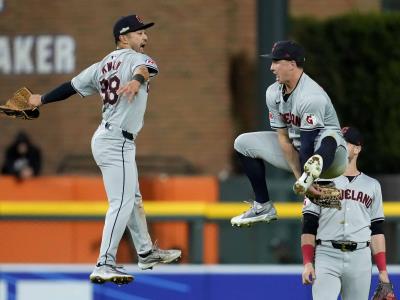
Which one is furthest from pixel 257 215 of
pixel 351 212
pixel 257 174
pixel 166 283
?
pixel 166 283

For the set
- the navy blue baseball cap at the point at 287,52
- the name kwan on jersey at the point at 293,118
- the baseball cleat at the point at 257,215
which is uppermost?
the navy blue baseball cap at the point at 287,52

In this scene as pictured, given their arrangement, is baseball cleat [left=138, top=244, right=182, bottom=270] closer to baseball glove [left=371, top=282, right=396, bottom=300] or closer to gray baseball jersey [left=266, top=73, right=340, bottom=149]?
gray baseball jersey [left=266, top=73, right=340, bottom=149]

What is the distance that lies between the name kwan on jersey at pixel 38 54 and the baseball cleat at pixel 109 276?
11282 millimetres

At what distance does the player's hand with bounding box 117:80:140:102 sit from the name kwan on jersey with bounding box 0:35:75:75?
11803 millimetres

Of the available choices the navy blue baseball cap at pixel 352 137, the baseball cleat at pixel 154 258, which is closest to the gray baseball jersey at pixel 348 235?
the navy blue baseball cap at pixel 352 137

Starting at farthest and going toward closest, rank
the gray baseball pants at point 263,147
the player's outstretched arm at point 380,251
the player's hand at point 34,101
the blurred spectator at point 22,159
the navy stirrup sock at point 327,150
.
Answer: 1. the blurred spectator at point 22,159
2. the player's outstretched arm at point 380,251
3. the gray baseball pants at point 263,147
4. the player's hand at point 34,101
5. the navy stirrup sock at point 327,150

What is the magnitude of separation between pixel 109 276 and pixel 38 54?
11.6 m

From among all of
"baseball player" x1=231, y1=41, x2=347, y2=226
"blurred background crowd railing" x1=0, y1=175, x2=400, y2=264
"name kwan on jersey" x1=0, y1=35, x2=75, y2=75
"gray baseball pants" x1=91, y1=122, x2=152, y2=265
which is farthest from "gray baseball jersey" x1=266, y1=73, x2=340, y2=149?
"name kwan on jersey" x1=0, y1=35, x2=75, y2=75

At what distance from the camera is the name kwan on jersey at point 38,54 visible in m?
20.6

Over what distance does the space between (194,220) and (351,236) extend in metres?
3.03

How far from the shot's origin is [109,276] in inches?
372

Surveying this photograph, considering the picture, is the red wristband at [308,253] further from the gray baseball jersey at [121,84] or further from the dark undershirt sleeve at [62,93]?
the dark undershirt sleeve at [62,93]

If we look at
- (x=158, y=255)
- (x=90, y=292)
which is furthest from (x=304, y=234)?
(x=90, y=292)

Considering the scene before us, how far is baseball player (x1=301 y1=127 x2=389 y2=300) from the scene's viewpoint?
1071 centimetres
